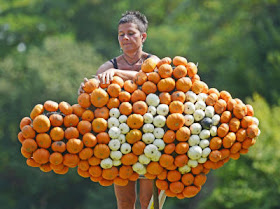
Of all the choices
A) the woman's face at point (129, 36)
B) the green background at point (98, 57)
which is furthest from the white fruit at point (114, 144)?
the green background at point (98, 57)

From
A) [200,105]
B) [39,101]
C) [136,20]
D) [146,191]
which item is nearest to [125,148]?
[200,105]

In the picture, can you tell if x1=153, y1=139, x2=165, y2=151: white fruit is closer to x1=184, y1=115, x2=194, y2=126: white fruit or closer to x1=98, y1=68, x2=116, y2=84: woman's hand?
x1=184, y1=115, x2=194, y2=126: white fruit

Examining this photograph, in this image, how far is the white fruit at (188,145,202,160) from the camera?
5855mm

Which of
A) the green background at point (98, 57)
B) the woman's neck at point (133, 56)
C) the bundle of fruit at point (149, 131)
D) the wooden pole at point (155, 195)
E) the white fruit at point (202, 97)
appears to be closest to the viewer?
the bundle of fruit at point (149, 131)

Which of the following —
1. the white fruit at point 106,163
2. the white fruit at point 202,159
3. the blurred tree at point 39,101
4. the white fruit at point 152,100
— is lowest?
the white fruit at point 106,163

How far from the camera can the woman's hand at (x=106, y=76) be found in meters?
5.96

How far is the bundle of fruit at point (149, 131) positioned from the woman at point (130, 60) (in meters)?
0.37

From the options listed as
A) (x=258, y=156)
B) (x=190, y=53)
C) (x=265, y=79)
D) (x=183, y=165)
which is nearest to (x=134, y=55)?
(x=183, y=165)

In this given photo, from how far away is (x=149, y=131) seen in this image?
5.86 metres

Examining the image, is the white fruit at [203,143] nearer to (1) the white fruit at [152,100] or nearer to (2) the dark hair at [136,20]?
(1) the white fruit at [152,100]

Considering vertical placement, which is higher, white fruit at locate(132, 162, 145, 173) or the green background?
the green background

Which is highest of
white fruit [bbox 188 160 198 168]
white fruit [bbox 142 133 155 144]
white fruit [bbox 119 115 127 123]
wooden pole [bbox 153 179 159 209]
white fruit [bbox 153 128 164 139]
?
white fruit [bbox 119 115 127 123]

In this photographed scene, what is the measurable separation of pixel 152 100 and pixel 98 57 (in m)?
21.7

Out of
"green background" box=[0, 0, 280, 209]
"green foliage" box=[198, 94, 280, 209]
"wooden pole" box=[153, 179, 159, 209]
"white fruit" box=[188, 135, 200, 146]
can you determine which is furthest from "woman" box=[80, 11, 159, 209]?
"green background" box=[0, 0, 280, 209]
